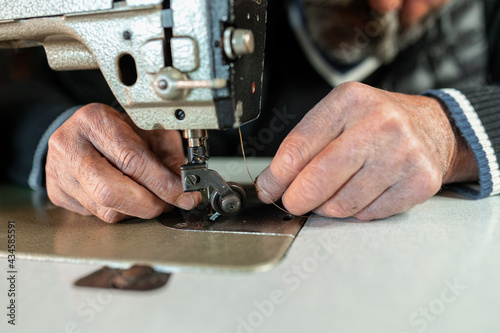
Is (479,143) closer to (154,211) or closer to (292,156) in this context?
(292,156)

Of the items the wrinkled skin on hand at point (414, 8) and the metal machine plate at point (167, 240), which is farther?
the wrinkled skin on hand at point (414, 8)

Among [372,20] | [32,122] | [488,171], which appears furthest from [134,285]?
[372,20]

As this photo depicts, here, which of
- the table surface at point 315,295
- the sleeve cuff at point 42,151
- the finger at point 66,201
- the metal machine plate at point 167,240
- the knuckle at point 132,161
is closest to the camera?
the table surface at point 315,295

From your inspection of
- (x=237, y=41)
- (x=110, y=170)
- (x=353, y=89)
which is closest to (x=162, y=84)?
(x=237, y=41)

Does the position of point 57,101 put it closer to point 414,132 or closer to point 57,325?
point 57,325

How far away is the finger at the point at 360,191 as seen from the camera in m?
0.79

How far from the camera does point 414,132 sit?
790mm

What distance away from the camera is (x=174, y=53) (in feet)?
2.40

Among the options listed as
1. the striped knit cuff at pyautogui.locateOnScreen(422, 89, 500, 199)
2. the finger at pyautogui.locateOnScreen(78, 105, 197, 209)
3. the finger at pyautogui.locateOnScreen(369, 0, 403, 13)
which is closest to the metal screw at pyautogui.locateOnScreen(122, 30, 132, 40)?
the finger at pyautogui.locateOnScreen(78, 105, 197, 209)

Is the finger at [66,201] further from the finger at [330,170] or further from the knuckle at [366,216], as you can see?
the knuckle at [366,216]

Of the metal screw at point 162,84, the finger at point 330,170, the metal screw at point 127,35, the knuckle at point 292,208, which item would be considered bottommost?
the knuckle at point 292,208

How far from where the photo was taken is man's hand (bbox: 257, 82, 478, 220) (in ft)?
2.53

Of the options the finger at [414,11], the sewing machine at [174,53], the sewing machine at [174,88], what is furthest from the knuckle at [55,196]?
the finger at [414,11]

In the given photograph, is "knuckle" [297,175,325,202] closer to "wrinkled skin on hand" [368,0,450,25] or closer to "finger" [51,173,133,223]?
"finger" [51,173,133,223]
